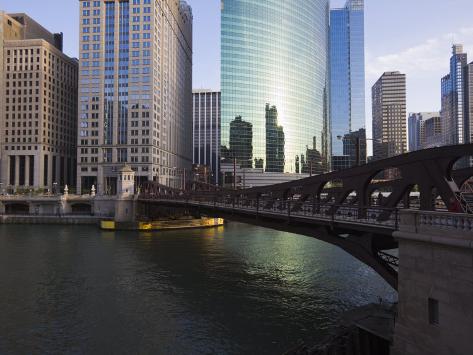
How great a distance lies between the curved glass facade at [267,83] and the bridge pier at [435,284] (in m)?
140

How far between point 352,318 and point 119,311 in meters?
17.9

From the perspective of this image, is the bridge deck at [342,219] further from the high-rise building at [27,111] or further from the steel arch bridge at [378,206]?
the high-rise building at [27,111]

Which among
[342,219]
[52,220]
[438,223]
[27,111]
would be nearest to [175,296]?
[342,219]

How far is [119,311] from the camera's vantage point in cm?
3077

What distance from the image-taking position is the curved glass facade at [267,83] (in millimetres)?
158125

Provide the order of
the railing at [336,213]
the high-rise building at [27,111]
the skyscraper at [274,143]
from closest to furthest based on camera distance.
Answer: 1. the railing at [336,213]
2. the high-rise building at [27,111]
3. the skyscraper at [274,143]

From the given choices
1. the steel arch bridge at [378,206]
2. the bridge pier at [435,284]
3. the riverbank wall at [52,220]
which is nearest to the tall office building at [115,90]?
the riverbank wall at [52,220]

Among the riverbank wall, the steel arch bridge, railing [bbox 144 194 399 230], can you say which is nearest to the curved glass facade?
the riverbank wall

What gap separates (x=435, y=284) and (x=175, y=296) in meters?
24.2

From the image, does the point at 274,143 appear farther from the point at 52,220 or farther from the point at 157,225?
the point at 52,220

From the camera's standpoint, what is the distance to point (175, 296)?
34969 mm

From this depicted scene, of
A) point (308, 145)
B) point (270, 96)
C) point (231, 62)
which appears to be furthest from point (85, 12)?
point (308, 145)

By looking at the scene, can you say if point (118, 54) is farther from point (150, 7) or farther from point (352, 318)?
point (352, 318)

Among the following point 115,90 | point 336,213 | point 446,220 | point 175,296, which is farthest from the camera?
point 115,90
